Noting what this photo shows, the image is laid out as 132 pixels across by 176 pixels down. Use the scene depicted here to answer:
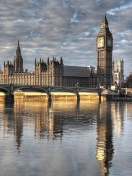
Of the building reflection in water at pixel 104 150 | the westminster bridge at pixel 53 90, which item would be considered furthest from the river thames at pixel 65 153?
the westminster bridge at pixel 53 90

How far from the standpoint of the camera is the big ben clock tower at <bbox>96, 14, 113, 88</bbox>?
18238cm

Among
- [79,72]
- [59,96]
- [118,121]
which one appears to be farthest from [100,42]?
[118,121]

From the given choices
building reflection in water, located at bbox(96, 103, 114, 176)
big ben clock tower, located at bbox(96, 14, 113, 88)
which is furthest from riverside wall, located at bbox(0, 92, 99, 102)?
building reflection in water, located at bbox(96, 103, 114, 176)

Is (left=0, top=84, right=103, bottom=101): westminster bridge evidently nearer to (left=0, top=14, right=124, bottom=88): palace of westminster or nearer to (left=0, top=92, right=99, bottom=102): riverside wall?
(left=0, top=92, right=99, bottom=102): riverside wall

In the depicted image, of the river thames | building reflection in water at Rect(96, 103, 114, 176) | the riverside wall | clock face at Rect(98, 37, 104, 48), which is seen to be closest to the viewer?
the river thames

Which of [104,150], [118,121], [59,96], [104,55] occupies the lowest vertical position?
[118,121]

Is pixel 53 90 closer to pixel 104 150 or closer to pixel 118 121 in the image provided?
pixel 118 121

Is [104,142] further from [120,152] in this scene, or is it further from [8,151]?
[8,151]

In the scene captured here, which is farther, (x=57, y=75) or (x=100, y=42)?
(x=100, y=42)

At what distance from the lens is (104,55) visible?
7200 inches

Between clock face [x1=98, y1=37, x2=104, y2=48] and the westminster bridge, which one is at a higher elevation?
clock face [x1=98, y1=37, x2=104, y2=48]

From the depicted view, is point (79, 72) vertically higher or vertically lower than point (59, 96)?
higher

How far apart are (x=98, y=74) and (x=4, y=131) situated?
513 ft

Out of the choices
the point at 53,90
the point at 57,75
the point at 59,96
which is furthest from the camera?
the point at 57,75
